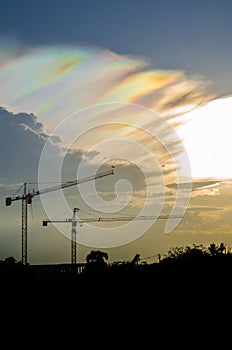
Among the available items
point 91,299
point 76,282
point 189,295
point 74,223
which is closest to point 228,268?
point 189,295

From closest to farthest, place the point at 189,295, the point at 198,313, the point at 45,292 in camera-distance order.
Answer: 1. the point at 198,313
2. the point at 189,295
3. the point at 45,292

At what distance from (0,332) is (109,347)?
5382 mm

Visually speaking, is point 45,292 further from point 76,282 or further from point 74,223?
point 74,223

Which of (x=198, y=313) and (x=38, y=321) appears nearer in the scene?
(x=198, y=313)

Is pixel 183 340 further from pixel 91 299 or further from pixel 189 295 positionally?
pixel 91 299

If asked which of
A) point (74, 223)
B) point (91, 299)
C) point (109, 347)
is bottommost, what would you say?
point (109, 347)

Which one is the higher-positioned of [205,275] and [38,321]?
[205,275]

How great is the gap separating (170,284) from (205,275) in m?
1.37

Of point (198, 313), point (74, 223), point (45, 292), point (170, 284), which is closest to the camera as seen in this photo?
point (198, 313)

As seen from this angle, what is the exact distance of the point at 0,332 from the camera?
75.4 feet

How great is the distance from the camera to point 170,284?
22.7 metres

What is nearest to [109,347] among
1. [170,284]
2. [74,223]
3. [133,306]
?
[133,306]

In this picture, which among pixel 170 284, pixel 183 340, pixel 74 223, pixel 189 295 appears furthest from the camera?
pixel 74 223

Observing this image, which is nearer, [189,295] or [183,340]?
[183,340]
